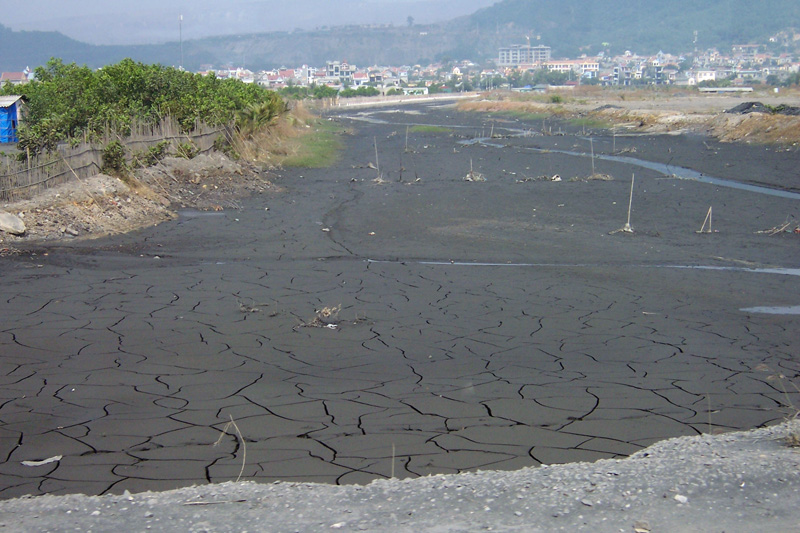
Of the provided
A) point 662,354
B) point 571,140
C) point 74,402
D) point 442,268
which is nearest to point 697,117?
point 571,140

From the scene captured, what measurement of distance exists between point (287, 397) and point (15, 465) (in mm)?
2213

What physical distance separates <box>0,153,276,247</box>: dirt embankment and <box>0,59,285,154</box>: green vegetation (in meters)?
1.77

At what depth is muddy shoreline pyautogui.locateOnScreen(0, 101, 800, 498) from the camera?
5.72 m

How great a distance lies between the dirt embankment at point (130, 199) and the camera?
583 inches

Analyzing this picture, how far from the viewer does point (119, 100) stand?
25.5 m

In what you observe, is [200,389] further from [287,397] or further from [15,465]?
[15,465]

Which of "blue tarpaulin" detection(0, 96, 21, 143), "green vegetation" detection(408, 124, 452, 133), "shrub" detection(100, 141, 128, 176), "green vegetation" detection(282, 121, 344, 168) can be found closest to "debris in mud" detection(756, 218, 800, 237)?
"shrub" detection(100, 141, 128, 176)

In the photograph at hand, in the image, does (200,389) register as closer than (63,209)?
Yes

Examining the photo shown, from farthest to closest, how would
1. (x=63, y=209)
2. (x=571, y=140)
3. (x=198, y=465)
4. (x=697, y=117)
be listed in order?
(x=697, y=117)
(x=571, y=140)
(x=63, y=209)
(x=198, y=465)

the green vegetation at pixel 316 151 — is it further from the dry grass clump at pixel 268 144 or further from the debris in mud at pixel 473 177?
the debris in mud at pixel 473 177

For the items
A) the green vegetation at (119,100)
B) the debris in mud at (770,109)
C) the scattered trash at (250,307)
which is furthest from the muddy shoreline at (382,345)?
the debris in mud at (770,109)

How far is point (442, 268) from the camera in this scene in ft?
41.8

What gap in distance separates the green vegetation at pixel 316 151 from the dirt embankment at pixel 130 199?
6.55 m

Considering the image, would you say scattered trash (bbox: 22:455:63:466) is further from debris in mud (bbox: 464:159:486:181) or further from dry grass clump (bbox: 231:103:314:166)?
dry grass clump (bbox: 231:103:314:166)
